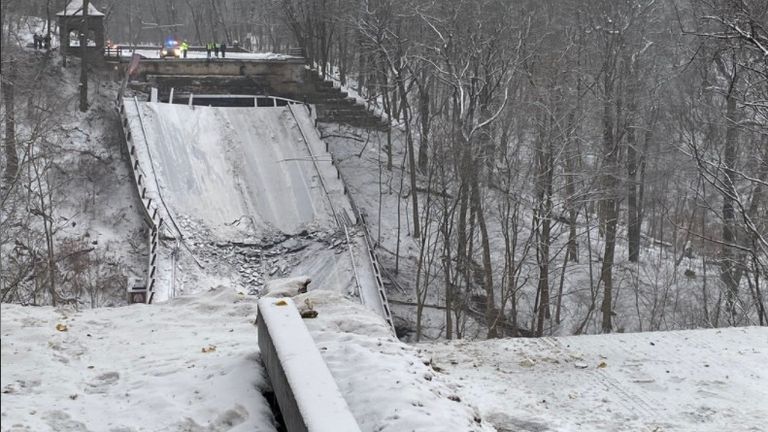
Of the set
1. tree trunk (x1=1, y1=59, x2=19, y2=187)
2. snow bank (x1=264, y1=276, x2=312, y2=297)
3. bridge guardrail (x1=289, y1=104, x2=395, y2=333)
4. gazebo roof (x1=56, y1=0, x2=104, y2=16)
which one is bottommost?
bridge guardrail (x1=289, y1=104, x2=395, y2=333)

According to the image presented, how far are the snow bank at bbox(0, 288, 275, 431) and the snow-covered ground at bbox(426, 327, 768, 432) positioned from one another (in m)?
2.27

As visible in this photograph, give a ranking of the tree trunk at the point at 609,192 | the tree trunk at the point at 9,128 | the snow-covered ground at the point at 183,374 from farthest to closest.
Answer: the tree trunk at the point at 9,128, the tree trunk at the point at 609,192, the snow-covered ground at the point at 183,374

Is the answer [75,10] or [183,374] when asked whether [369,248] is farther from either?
[75,10]

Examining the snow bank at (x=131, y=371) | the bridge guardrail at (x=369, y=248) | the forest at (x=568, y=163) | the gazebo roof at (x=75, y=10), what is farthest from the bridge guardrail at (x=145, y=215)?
the snow bank at (x=131, y=371)

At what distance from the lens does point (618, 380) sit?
410 inches

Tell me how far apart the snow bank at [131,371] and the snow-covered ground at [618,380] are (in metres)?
2.27

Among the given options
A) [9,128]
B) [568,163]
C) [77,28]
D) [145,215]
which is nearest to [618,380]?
[568,163]

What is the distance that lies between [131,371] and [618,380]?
5702 millimetres

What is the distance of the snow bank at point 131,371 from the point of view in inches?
270

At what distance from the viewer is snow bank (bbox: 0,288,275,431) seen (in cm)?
685

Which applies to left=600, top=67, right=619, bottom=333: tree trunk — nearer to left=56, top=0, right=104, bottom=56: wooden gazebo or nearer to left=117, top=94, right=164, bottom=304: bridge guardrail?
left=117, top=94, right=164, bottom=304: bridge guardrail

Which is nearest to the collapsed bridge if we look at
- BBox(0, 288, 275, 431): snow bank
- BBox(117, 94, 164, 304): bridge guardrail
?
BBox(117, 94, 164, 304): bridge guardrail

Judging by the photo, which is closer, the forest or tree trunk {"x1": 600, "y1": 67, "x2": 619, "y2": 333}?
the forest

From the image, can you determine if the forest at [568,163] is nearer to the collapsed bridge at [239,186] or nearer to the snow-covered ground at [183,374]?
the collapsed bridge at [239,186]
